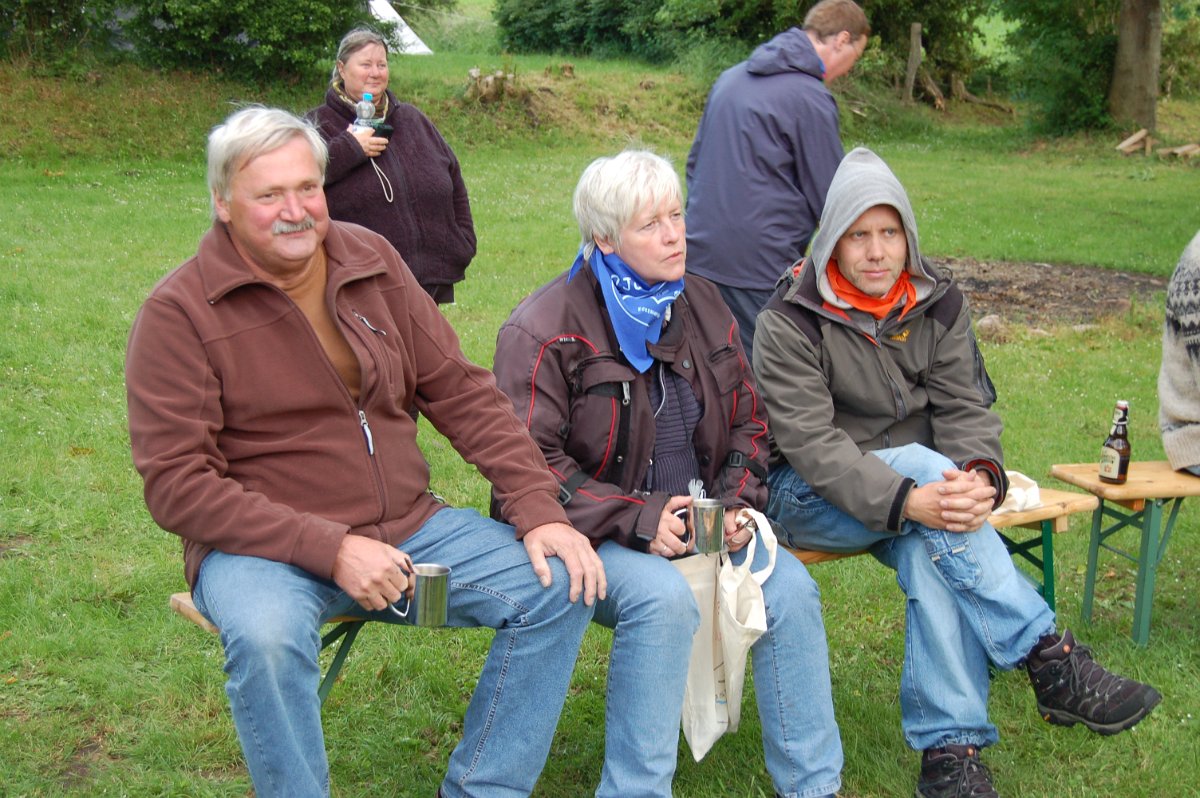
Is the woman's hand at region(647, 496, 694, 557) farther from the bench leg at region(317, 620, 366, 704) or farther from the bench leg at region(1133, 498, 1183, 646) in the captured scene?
the bench leg at region(1133, 498, 1183, 646)

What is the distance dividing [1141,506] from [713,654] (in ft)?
6.46

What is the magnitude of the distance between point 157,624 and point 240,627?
1.74m

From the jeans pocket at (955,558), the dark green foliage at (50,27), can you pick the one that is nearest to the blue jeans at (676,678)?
the jeans pocket at (955,558)

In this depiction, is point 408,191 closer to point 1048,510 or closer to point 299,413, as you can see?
point 299,413

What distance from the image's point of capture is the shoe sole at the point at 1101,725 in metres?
3.15

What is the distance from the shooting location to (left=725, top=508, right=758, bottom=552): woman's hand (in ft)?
10.6

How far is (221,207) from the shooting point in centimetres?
289

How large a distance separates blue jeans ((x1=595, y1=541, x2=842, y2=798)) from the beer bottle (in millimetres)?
1396

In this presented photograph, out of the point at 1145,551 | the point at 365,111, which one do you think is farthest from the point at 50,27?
the point at 1145,551

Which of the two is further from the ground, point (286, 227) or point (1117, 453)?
point (286, 227)

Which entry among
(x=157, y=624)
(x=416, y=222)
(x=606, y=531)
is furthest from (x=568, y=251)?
(x=606, y=531)

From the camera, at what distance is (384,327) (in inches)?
119

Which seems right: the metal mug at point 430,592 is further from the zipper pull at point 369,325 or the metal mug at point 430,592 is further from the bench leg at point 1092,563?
the bench leg at point 1092,563

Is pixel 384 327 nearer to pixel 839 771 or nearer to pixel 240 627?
pixel 240 627
